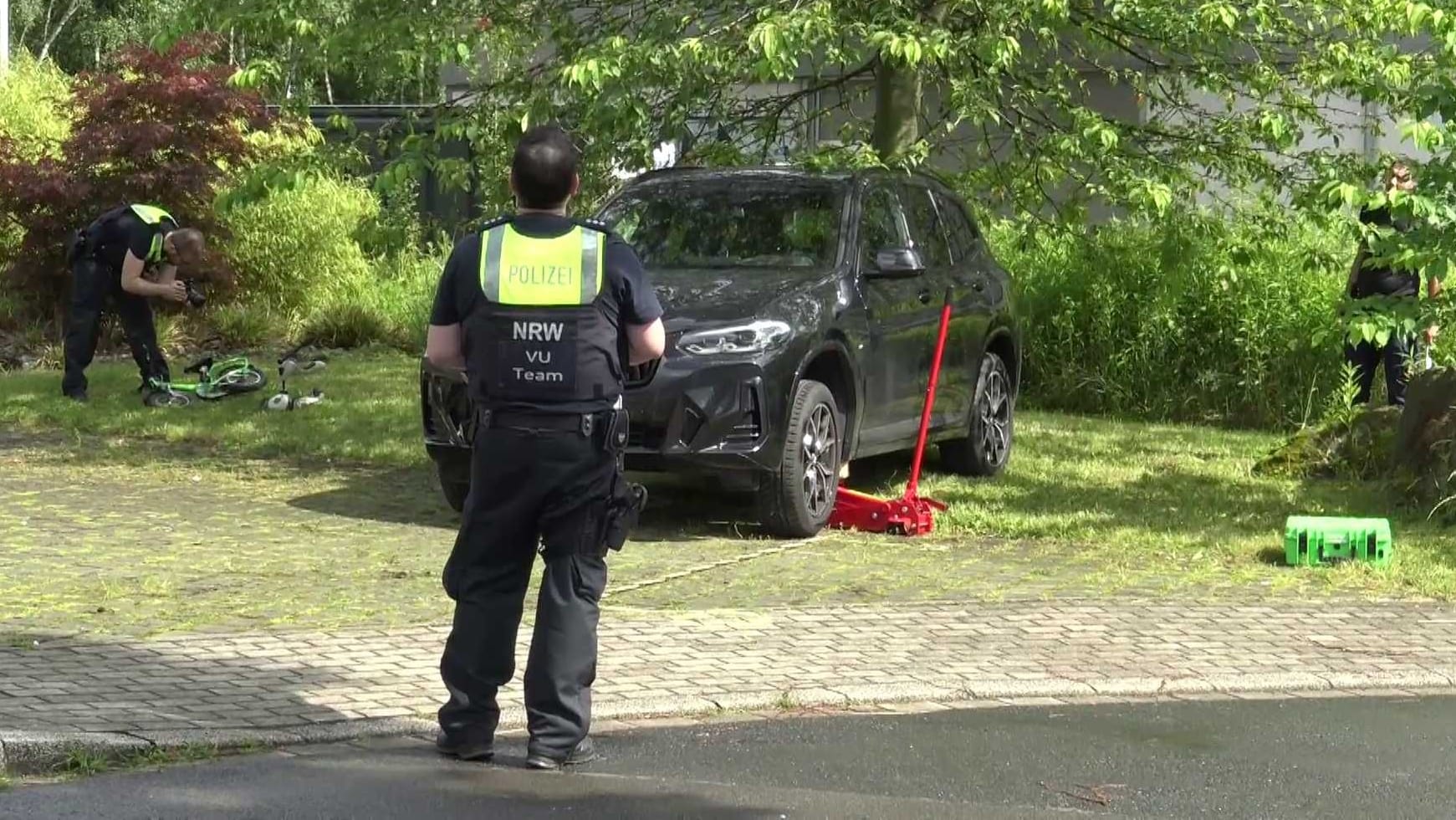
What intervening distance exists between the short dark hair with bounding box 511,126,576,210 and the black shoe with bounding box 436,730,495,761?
156 cm

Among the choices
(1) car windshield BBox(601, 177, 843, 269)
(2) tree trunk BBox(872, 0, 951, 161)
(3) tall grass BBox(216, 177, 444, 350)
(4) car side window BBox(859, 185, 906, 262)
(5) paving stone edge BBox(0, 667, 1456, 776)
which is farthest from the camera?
(3) tall grass BBox(216, 177, 444, 350)

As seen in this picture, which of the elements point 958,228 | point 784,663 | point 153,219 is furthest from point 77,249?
point 784,663

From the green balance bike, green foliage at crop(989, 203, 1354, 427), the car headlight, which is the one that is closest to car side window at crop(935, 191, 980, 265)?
green foliage at crop(989, 203, 1354, 427)

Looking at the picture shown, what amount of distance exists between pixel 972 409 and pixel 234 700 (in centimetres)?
646

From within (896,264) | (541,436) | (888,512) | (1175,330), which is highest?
(896,264)

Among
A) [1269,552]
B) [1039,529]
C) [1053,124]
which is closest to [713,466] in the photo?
[1039,529]

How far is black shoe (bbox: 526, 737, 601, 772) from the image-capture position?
20.2ft

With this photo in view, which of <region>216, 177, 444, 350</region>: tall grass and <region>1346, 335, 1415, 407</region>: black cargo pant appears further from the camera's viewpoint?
<region>216, 177, 444, 350</region>: tall grass

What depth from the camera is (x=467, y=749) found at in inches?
247

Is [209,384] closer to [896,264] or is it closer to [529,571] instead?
[896,264]

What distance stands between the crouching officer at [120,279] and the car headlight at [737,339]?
20.2ft

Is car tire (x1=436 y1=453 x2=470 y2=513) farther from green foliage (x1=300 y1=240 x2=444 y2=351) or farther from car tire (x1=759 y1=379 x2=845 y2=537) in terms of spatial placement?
green foliage (x1=300 y1=240 x2=444 y2=351)

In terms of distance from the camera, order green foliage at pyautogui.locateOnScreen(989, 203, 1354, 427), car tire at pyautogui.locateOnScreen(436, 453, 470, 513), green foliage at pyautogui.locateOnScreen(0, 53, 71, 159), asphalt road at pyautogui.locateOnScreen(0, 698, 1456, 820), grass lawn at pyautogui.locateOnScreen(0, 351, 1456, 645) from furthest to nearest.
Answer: green foliage at pyautogui.locateOnScreen(0, 53, 71, 159) → green foliage at pyautogui.locateOnScreen(989, 203, 1354, 427) → car tire at pyautogui.locateOnScreen(436, 453, 470, 513) → grass lawn at pyautogui.locateOnScreen(0, 351, 1456, 645) → asphalt road at pyautogui.locateOnScreen(0, 698, 1456, 820)

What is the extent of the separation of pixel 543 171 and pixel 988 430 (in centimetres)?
704
